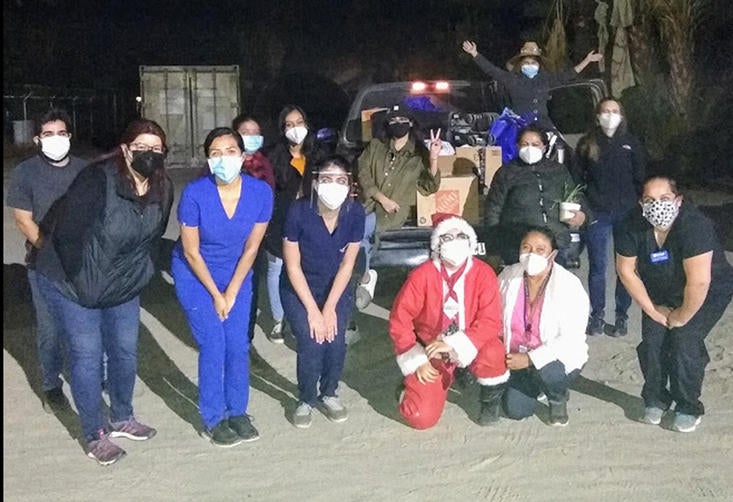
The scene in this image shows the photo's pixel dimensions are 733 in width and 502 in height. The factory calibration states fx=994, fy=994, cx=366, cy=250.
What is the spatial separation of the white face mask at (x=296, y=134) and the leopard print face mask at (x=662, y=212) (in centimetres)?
241

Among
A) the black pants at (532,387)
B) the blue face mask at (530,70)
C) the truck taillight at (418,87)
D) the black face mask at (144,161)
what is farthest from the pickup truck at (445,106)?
the black face mask at (144,161)

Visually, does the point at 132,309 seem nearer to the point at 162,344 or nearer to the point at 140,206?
the point at 140,206

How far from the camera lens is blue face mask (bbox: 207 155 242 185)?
5062 millimetres

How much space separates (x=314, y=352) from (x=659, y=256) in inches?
76.6

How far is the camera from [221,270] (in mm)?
5188

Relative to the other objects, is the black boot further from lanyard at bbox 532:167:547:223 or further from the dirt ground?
lanyard at bbox 532:167:547:223

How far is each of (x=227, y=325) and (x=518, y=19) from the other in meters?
23.5

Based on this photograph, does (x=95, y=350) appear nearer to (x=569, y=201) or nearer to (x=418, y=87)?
(x=569, y=201)

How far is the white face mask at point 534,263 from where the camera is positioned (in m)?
5.52

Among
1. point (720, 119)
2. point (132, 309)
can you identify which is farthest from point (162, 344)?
point (720, 119)

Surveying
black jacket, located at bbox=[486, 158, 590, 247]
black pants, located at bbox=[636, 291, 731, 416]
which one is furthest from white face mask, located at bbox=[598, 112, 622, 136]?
black pants, located at bbox=[636, 291, 731, 416]

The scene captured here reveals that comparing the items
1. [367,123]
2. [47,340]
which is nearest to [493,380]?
[47,340]

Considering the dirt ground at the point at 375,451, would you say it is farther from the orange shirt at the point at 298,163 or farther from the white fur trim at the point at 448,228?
the orange shirt at the point at 298,163

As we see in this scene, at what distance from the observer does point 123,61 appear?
30.5m
